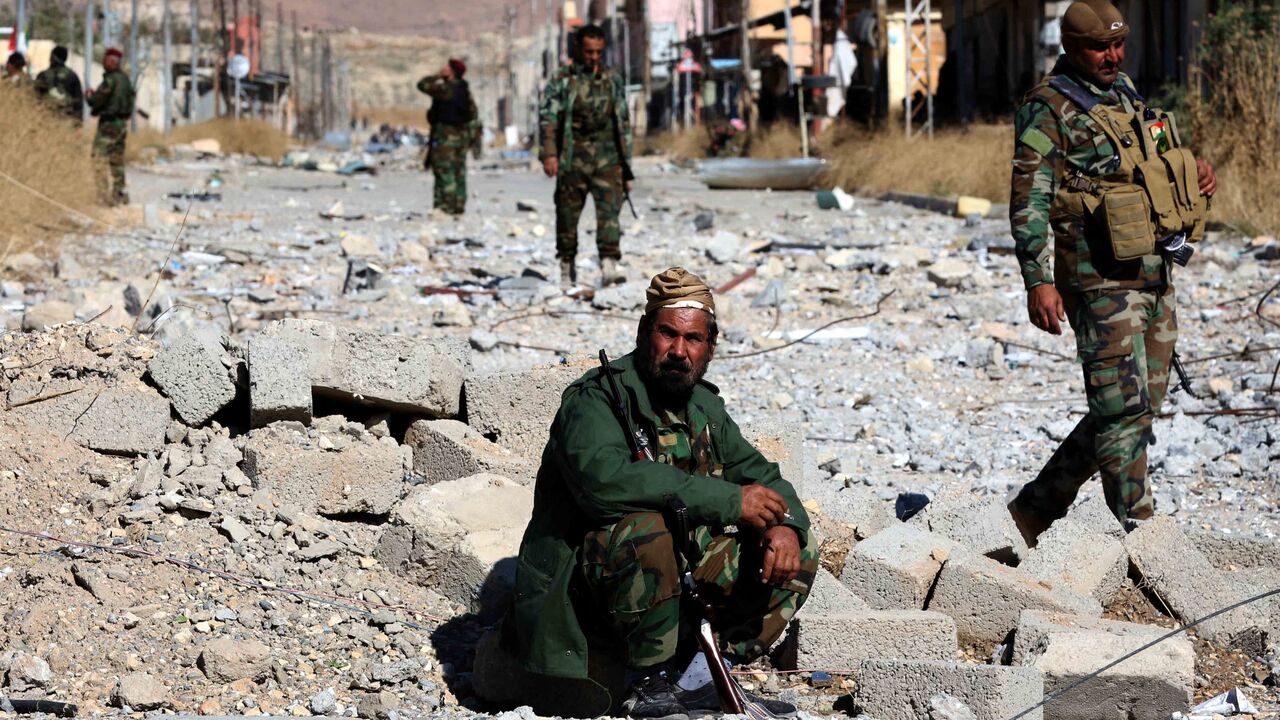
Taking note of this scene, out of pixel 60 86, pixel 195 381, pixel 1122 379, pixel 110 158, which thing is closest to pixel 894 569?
pixel 1122 379

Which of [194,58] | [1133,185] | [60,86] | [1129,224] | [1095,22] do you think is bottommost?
[1129,224]

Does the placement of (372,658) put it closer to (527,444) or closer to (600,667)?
(600,667)

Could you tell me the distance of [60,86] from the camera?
15500mm

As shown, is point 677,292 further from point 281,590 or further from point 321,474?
point 321,474

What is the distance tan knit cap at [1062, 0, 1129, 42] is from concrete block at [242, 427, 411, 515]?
7.62ft

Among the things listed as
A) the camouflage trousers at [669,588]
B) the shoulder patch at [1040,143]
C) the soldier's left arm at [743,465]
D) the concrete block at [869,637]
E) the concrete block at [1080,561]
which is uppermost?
the shoulder patch at [1040,143]

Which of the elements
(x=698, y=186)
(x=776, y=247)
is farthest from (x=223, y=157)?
(x=776, y=247)

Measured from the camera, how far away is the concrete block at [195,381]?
4809 mm

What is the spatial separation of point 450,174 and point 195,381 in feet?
36.1

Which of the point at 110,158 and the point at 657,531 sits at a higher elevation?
the point at 110,158

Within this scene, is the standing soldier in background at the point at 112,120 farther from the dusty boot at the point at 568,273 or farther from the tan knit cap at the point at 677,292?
the tan knit cap at the point at 677,292

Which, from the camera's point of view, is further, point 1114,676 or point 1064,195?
point 1064,195

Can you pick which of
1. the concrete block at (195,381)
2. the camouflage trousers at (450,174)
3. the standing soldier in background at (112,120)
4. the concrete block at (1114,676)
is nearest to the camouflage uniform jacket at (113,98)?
the standing soldier in background at (112,120)

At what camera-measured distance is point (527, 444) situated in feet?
16.2
